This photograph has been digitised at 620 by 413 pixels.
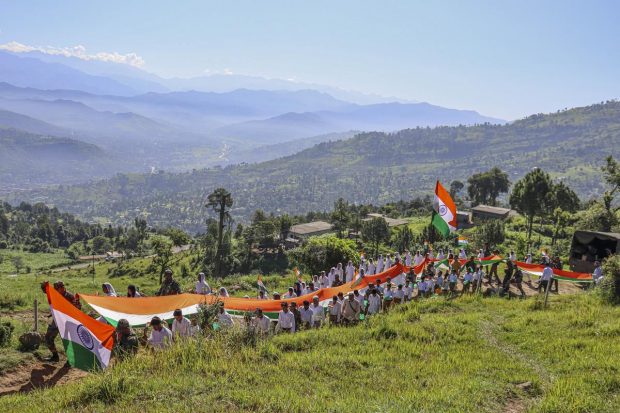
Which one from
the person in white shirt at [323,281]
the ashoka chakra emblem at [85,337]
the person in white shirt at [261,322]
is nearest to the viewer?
the ashoka chakra emblem at [85,337]

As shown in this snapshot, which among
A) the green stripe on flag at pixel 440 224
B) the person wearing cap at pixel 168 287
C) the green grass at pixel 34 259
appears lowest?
the green grass at pixel 34 259

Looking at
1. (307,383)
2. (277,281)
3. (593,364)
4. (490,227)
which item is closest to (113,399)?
(307,383)

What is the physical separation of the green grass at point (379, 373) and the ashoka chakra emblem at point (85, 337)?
1.15m

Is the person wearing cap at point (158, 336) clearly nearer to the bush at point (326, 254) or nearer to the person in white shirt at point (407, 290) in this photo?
the person in white shirt at point (407, 290)

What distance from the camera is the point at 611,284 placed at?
17.9 meters

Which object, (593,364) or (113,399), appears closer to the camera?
(113,399)

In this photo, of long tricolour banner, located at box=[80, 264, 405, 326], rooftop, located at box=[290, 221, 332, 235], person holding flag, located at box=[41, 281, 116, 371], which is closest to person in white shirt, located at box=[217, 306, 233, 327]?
long tricolour banner, located at box=[80, 264, 405, 326]

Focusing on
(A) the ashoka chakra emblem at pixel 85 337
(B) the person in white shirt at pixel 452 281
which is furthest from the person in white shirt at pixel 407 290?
(A) the ashoka chakra emblem at pixel 85 337

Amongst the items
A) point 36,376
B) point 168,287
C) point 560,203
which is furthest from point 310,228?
point 36,376

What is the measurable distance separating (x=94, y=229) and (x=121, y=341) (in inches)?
6044

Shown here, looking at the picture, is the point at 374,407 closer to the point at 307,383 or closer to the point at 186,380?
the point at 307,383

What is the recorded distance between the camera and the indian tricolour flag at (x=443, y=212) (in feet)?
76.4

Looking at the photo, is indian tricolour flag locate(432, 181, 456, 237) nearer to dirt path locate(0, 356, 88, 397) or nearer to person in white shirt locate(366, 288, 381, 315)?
person in white shirt locate(366, 288, 381, 315)

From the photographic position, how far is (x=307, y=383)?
32.1ft
